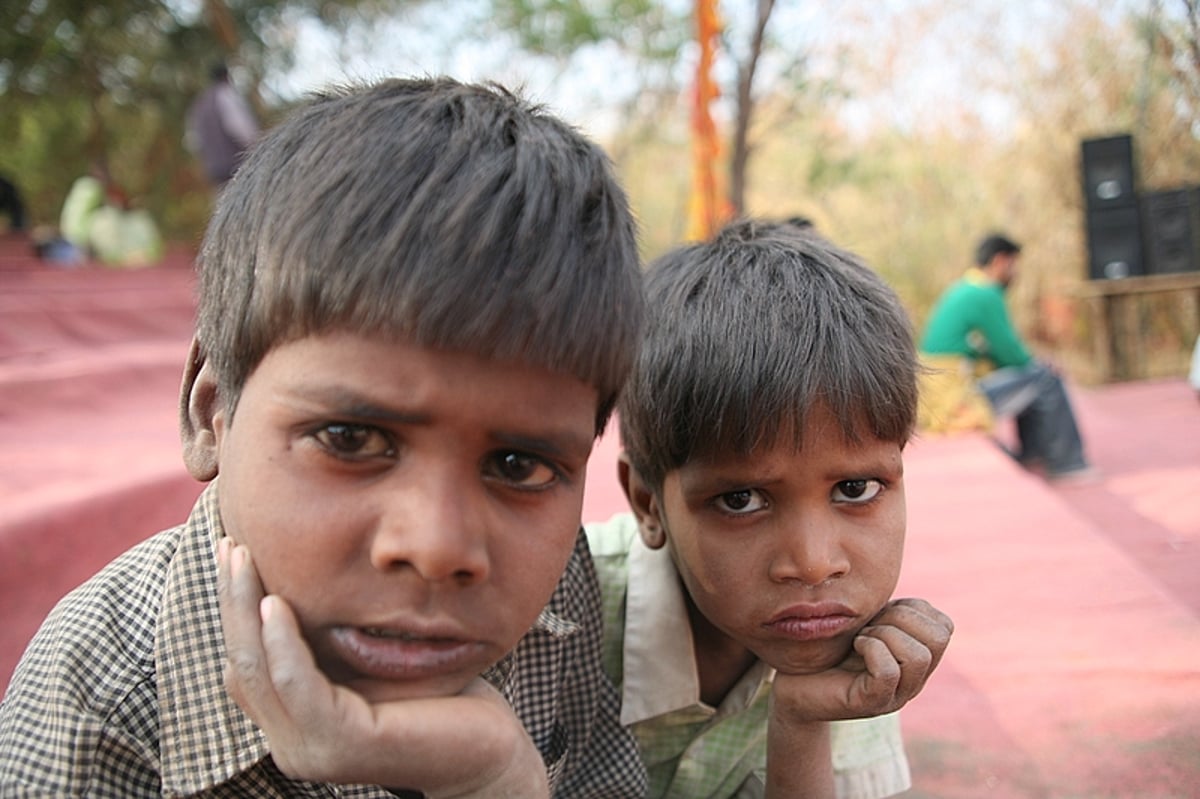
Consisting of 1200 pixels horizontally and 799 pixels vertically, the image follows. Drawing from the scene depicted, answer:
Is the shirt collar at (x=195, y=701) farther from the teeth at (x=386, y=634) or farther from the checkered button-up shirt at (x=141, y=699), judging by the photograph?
the teeth at (x=386, y=634)

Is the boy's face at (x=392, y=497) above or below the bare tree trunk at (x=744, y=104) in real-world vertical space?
below

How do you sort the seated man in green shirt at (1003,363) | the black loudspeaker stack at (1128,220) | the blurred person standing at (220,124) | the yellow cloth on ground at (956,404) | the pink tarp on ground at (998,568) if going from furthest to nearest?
1. the blurred person standing at (220,124)
2. the seated man in green shirt at (1003,363)
3. the yellow cloth on ground at (956,404)
4. the black loudspeaker stack at (1128,220)
5. the pink tarp on ground at (998,568)

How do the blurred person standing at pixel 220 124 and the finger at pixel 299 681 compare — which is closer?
the finger at pixel 299 681

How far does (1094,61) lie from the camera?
411 centimetres

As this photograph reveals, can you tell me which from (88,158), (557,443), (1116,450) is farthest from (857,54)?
(557,443)

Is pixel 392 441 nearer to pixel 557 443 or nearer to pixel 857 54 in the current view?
pixel 557 443

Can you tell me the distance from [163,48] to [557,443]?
11.4 m

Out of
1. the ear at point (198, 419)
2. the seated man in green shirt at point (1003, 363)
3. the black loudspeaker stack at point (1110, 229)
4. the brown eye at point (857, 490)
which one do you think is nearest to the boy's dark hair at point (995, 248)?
the seated man in green shirt at point (1003, 363)

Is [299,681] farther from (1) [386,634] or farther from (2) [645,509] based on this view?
(2) [645,509]

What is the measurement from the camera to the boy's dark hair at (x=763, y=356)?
1183 mm

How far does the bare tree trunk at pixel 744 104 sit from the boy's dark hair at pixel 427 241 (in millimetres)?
7444

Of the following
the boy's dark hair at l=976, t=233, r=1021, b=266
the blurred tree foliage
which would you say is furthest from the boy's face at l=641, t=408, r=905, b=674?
the blurred tree foliage

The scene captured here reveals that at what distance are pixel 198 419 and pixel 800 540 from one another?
689mm

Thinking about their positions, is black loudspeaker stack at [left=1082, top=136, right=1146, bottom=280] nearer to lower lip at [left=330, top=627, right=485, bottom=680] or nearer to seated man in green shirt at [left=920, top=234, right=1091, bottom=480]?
→ seated man in green shirt at [left=920, top=234, right=1091, bottom=480]
